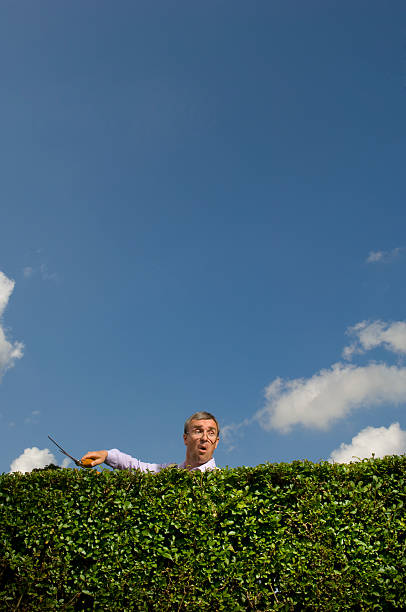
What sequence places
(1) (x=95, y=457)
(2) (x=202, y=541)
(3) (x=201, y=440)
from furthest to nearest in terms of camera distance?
(3) (x=201, y=440) → (1) (x=95, y=457) → (2) (x=202, y=541)

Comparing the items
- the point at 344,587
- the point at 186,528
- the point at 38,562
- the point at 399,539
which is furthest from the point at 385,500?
the point at 38,562

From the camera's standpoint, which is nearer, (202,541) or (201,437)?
(202,541)

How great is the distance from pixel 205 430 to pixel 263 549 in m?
2.01

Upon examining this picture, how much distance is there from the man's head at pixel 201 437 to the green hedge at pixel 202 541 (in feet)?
3.78

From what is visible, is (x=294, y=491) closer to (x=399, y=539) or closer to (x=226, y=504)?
(x=226, y=504)

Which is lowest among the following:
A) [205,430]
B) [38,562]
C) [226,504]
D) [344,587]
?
[38,562]

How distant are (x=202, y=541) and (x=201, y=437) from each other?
5.80ft

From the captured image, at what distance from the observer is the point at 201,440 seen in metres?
7.43

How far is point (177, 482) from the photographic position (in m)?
6.21

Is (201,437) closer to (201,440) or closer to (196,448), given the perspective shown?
(201,440)

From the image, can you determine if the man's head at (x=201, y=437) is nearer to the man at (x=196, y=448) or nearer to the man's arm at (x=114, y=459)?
the man at (x=196, y=448)

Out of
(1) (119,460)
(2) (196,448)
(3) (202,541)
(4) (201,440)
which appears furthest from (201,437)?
(3) (202,541)

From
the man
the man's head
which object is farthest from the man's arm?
the man's head

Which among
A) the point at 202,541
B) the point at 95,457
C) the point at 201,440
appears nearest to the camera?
the point at 202,541
